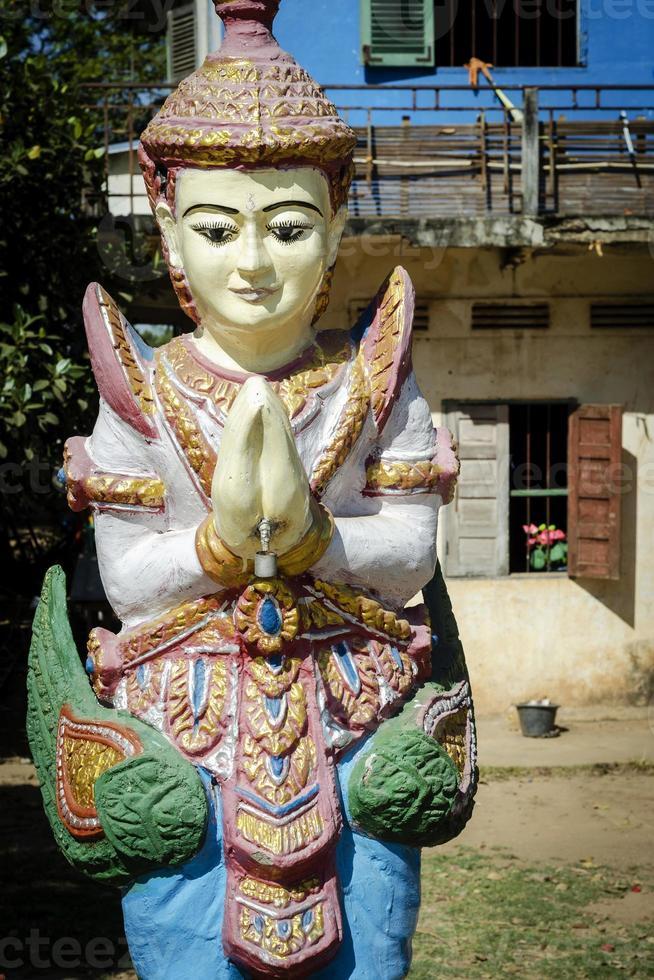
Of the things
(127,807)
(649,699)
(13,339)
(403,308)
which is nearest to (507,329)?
(649,699)

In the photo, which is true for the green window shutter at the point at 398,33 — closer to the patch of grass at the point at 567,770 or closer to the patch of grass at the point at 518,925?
the patch of grass at the point at 567,770

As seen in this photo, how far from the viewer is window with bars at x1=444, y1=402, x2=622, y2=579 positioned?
9.84 metres

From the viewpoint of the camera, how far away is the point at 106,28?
16.0 m

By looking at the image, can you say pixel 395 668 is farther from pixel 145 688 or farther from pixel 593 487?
pixel 593 487

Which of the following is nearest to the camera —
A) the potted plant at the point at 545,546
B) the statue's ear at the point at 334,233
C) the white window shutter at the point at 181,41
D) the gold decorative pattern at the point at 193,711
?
the gold decorative pattern at the point at 193,711

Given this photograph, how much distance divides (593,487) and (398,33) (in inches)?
138

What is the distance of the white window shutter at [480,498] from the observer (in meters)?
9.94

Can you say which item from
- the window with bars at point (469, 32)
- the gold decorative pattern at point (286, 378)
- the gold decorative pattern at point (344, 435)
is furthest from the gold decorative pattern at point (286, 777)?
the window with bars at point (469, 32)

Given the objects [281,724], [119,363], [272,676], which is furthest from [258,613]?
[119,363]

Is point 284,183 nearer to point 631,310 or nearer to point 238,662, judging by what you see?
point 238,662

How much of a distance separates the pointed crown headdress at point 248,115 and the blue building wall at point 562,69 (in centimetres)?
720

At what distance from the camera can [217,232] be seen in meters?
3.39

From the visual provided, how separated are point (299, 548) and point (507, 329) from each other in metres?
6.90

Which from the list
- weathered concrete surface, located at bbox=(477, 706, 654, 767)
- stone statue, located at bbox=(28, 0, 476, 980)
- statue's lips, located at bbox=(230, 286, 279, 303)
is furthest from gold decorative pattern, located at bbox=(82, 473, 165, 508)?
weathered concrete surface, located at bbox=(477, 706, 654, 767)
